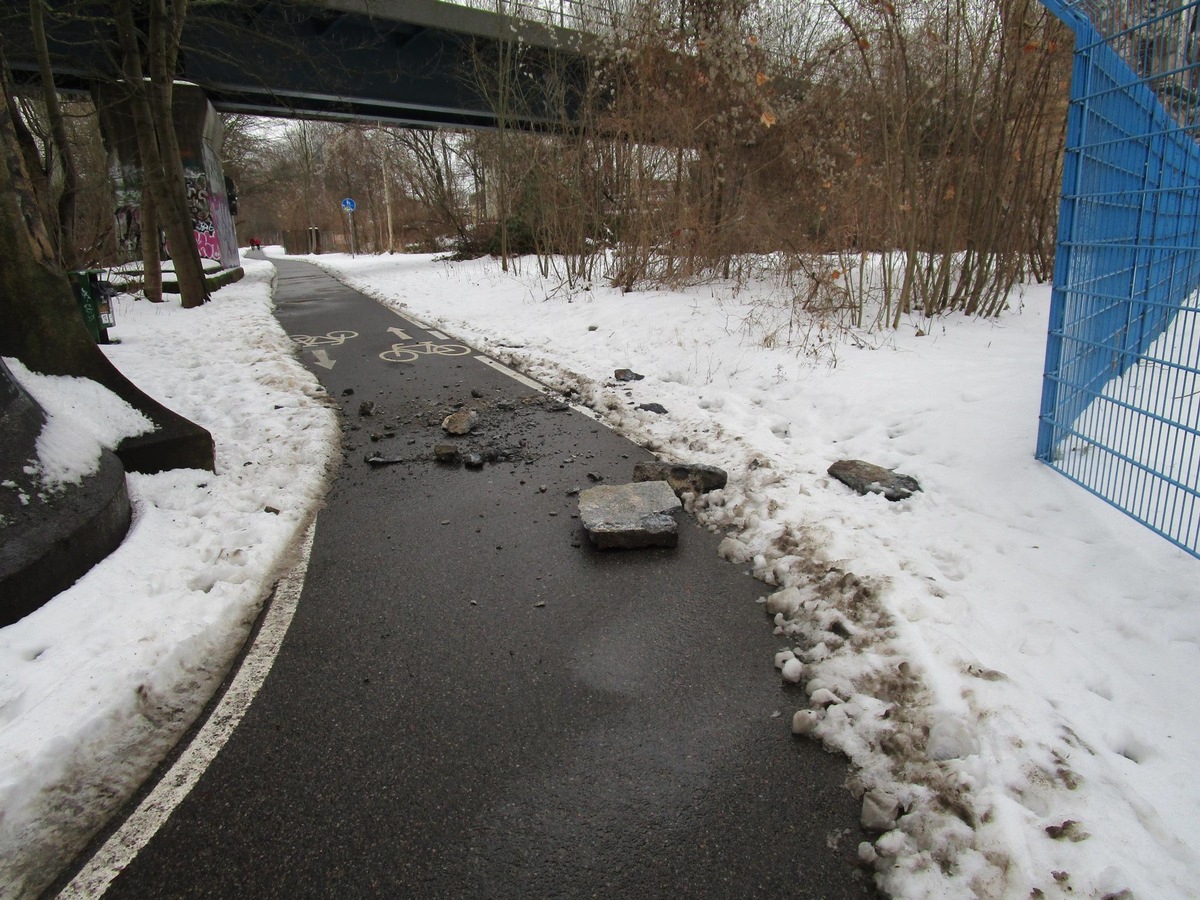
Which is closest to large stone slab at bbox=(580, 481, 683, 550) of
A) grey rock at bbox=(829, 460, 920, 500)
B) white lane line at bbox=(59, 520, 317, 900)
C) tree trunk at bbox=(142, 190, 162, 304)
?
grey rock at bbox=(829, 460, 920, 500)

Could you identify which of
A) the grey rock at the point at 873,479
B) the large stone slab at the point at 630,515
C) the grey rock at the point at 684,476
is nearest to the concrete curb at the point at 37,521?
the large stone slab at the point at 630,515

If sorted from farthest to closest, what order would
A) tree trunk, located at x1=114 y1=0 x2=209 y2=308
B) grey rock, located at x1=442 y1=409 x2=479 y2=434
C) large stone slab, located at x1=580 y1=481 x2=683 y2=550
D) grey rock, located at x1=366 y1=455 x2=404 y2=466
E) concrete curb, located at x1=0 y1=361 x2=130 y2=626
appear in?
tree trunk, located at x1=114 y1=0 x2=209 y2=308 → grey rock, located at x1=442 y1=409 x2=479 y2=434 → grey rock, located at x1=366 y1=455 x2=404 y2=466 → large stone slab, located at x1=580 y1=481 x2=683 y2=550 → concrete curb, located at x1=0 y1=361 x2=130 y2=626

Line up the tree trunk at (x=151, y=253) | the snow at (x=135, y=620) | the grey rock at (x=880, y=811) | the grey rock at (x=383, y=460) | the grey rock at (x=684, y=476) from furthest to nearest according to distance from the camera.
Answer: the tree trunk at (x=151, y=253) → the grey rock at (x=383, y=460) → the grey rock at (x=684, y=476) → the snow at (x=135, y=620) → the grey rock at (x=880, y=811)

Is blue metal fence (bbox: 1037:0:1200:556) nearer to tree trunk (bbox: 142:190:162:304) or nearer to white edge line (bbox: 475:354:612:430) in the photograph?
white edge line (bbox: 475:354:612:430)

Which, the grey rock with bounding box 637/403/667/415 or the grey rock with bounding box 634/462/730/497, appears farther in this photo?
the grey rock with bounding box 637/403/667/415

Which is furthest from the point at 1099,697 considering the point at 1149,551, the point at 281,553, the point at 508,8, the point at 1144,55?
the point at 508,8

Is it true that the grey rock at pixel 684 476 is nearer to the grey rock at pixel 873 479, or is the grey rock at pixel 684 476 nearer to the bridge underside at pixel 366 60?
the grey rock at pixel 873 479

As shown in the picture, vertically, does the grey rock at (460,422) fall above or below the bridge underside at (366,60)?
below

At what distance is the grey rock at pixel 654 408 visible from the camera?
6621 millimetres

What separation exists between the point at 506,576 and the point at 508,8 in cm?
1777

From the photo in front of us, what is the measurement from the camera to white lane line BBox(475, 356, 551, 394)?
305 inches

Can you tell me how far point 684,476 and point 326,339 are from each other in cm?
847

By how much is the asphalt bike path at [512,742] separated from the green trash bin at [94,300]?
7408 mm

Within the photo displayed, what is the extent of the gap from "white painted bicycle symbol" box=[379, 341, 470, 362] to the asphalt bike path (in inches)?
216
